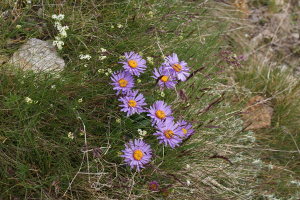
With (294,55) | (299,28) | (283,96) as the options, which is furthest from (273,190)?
(299,28)

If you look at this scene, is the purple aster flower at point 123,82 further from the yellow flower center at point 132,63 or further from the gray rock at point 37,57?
the gray rock at point 37,57

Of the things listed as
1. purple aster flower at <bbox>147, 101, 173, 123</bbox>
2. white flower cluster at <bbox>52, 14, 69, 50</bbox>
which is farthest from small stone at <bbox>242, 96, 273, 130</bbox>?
white flower cluster at <bbox>52, 14, 69, 50</bbox>

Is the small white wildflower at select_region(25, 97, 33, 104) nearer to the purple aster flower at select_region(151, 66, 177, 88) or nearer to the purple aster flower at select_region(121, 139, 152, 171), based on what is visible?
the purple aster flower at select_region(121, 139, 152, 171)

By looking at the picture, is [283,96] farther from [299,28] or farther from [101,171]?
[101,171]

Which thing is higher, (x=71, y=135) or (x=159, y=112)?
(x=159, y=112)

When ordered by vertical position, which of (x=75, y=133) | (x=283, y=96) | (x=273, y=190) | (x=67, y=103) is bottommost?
(x=273, y=190)

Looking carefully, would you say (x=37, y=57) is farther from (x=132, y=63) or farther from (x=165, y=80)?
(x=165, y=80)

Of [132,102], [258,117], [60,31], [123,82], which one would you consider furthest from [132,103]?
[258,117]
